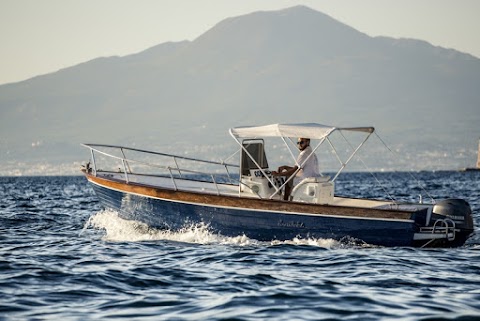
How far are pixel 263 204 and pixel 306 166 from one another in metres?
1.48

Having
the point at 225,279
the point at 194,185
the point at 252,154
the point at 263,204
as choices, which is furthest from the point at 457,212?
the point at 194,185

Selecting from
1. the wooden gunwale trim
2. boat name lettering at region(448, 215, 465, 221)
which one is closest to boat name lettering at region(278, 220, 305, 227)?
the wooden gunwale trim

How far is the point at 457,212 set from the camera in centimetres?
1555

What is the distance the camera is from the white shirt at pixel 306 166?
16.2m

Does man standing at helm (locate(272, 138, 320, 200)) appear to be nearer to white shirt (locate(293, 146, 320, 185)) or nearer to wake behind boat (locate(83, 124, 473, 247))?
white shirt (locate(293, 146, 320, 185))

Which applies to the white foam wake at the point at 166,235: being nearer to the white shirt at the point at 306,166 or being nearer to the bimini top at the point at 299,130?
the white shirt at the point at 306,166

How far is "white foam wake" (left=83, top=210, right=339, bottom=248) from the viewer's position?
613 inches

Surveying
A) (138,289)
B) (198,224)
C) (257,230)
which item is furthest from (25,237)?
(138,289)

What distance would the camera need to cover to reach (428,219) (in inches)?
602

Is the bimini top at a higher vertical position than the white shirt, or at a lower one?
higher

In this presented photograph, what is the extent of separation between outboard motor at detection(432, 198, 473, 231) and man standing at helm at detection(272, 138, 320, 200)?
2617 mm

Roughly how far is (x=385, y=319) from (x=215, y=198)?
739 cm

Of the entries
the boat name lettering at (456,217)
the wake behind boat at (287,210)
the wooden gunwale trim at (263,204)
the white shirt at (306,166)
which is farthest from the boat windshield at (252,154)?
the boat name lettering at (456,217)

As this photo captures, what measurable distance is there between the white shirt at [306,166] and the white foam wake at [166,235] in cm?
156
